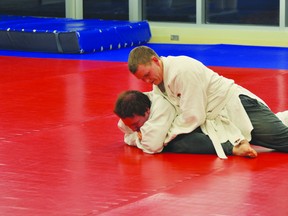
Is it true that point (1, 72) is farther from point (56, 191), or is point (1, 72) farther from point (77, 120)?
point (56, 191)

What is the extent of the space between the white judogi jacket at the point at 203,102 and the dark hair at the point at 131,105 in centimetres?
18

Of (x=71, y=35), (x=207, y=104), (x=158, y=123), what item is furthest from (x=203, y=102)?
(x=71, y=35)

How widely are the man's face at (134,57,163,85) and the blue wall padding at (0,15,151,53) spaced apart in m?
7.01

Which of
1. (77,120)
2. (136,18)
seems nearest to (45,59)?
(136,18)

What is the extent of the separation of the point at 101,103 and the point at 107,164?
2664 mm

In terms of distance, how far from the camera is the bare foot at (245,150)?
670 centimetres

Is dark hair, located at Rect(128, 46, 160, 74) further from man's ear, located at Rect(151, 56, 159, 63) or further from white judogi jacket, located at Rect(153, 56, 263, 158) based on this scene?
white judogi jacket, located at Rect(153, 56, 263, 158)

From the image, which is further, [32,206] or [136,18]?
[136,18]

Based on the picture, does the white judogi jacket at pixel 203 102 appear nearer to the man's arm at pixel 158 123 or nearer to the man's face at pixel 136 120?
the man's arm at pixel 158 123

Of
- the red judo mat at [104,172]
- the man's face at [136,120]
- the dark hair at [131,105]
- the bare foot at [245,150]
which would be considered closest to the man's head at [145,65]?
the dark hair at [131,105]

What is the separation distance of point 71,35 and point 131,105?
23.2 ft

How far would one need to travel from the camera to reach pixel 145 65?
6.61 meters

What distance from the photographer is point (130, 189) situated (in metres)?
5.96

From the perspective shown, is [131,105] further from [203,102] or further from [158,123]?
[203,102]
